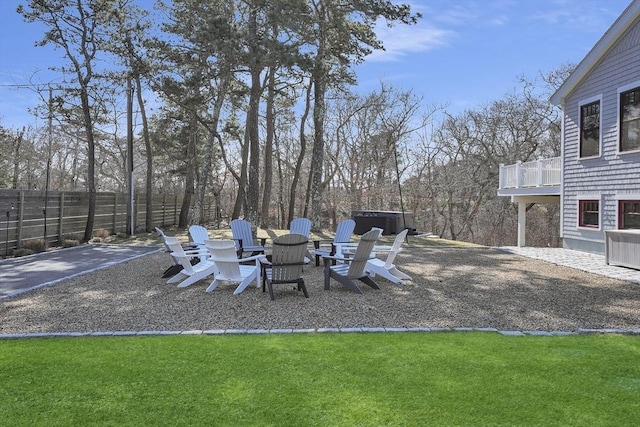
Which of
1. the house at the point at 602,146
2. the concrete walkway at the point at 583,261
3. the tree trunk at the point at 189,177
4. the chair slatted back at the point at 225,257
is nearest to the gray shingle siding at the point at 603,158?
the house at the point at 602,146

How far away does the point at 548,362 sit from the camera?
3.79 metres

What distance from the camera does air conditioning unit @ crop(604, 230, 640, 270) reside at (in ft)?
30.8

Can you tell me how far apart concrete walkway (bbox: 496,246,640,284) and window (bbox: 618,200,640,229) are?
0.96 m

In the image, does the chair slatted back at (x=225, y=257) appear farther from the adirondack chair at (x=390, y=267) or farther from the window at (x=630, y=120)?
the window at (x=630, y=120)

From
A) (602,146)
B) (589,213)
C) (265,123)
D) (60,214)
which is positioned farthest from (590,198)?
(265,123)

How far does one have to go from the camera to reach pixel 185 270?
7664 millimetres

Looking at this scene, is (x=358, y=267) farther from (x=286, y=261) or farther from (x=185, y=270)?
(x=185, y=270)

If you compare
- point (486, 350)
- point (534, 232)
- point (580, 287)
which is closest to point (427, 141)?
point (534, 232)

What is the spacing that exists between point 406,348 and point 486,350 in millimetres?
676

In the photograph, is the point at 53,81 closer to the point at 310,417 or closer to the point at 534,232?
the point at 310,417

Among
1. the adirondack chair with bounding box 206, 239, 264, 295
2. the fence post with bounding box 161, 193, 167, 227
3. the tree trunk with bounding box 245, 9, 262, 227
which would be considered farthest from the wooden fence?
the adirondack chair with bounding box 206, 239, 264, 295

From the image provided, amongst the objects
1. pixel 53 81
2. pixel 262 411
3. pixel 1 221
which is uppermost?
pixel 53 81

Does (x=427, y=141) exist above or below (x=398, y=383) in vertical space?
above

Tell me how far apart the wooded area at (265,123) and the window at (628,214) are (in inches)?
274
